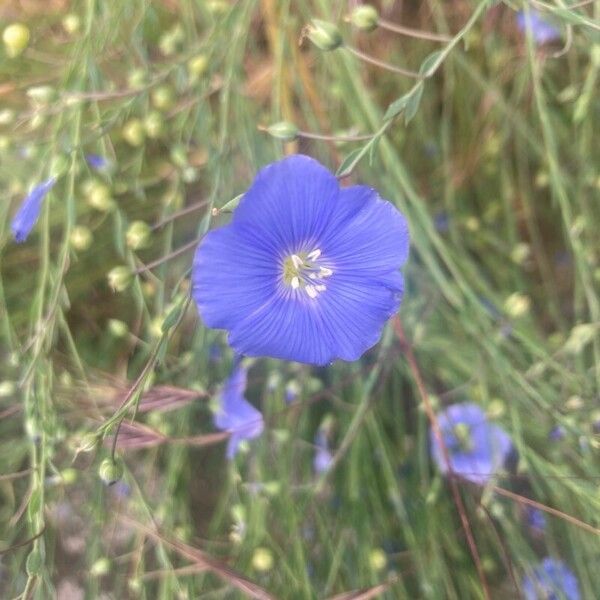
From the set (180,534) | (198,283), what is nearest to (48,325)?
(198,283)

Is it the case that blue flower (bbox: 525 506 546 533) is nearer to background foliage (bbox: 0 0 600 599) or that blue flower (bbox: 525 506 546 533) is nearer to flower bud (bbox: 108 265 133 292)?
background foliage (bbox: 0 0 600 599)

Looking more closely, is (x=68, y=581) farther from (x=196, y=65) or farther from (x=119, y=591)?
(x=196, y=65)

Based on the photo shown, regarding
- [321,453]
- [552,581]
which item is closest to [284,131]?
[321,453]

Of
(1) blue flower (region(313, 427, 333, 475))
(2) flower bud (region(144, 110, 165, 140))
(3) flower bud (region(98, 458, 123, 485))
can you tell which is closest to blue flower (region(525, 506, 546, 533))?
(1) blue flower (region(313, 427, 333, 475))

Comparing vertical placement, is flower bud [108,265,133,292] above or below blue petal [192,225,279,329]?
below

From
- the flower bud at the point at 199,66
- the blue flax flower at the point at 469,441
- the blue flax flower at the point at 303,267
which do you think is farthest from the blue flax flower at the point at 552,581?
the flower bud at the point at 199,66

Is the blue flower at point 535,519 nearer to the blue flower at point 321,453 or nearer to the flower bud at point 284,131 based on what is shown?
the blue flower at point 321,453
